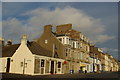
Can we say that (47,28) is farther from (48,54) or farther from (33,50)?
(33,50)

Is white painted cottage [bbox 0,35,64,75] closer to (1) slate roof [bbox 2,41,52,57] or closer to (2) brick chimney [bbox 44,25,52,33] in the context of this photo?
(1) slate roof [bbox 2,41,52,57]

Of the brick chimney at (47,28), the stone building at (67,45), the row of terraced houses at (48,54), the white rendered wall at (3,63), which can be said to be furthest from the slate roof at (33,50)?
the brick chimney at (47,28)

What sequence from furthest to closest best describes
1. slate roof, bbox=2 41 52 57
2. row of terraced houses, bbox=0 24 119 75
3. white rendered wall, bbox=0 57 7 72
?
white rendered wall, bbox=0 57 7 72
slate roof, bbox=2 41 52 57
row of terraced houses, bbox=0 24 119 75

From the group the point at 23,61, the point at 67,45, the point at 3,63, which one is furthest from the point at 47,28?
the point at 3,63

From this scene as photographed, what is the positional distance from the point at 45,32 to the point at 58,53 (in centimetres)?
618

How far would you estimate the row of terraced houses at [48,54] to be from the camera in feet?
109

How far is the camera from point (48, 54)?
121ft

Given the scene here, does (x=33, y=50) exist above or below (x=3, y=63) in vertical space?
above

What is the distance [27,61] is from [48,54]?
17.7 feet

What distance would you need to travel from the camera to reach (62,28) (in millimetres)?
49906

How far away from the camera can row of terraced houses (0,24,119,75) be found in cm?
3319

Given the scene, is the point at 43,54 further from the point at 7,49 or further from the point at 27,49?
the point at 7,49

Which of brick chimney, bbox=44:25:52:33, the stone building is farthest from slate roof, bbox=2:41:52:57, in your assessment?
brick chimney, bbox=44:25:52:33

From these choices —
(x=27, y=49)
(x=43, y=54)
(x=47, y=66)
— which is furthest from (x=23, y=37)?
(x=47, y=66)
